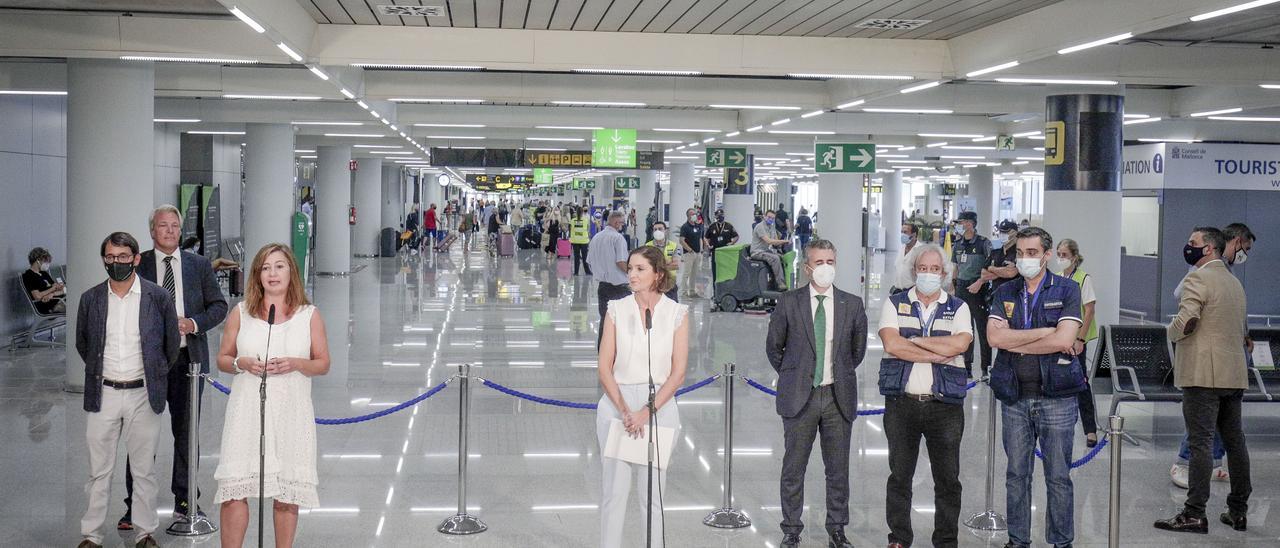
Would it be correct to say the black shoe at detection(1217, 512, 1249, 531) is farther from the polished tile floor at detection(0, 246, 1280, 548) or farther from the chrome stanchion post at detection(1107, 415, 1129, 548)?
the chrome stanchion post at detection(1107, 415, 1129, 548)

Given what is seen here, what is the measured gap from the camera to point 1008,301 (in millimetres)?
6508

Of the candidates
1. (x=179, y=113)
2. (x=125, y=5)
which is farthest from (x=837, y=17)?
(x=179, y=113)

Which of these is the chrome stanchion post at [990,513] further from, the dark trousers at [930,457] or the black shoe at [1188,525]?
the black shoe at [1188,525]

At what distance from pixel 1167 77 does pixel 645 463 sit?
9.35 meters

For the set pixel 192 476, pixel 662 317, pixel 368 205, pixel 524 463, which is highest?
pixel 368 205

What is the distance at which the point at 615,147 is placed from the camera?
2462cm

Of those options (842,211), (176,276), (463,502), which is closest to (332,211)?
Result: (842,211)

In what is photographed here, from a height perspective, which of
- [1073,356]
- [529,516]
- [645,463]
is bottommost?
[529,516]

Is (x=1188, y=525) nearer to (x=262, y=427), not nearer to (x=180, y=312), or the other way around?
(x=262, y=427)

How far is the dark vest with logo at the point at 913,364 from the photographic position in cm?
631

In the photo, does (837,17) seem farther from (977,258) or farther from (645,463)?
(645,463)

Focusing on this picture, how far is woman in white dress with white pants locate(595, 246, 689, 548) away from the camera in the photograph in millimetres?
5969

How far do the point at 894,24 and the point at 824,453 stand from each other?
6.42m

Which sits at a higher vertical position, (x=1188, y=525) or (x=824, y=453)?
(x=824, y=453)
